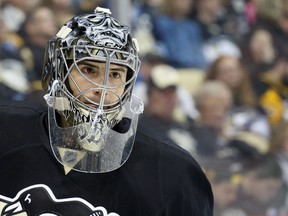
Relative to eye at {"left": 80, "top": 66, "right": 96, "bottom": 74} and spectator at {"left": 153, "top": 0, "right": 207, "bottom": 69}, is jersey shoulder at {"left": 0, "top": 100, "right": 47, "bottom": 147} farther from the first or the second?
spectator at {"left": 153, "top": 0, "right": 207, "bottom": 69}

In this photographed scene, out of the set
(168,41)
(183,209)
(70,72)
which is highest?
(70,72)

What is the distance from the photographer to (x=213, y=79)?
5.18 meters

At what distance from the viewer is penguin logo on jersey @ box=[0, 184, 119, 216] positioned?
2.34 m

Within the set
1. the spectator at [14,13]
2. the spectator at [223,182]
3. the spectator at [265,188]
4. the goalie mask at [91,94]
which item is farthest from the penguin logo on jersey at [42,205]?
the spectator at [265,188]

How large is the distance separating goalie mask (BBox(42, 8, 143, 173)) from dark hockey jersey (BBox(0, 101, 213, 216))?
0.04m

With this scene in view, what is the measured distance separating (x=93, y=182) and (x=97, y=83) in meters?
0.31

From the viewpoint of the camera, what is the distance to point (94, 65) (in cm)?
243

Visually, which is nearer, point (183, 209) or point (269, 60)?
point (183, 209)

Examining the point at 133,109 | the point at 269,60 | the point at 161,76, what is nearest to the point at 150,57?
the point at 161,76

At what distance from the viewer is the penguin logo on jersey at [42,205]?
2.34m

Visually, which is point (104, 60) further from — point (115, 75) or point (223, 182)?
point (223, 182)

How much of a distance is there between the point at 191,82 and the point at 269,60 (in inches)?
28.7

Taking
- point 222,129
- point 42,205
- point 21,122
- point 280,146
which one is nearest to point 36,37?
point 222,129

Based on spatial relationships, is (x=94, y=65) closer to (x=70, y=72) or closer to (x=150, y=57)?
(x=70, y=72)
